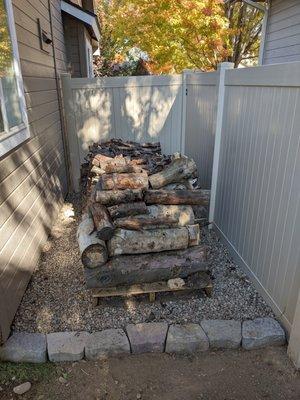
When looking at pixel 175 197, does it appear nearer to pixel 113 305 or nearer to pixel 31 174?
pixel 113 305

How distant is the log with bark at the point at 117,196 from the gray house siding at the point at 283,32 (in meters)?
4.28

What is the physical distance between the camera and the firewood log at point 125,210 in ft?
10.0

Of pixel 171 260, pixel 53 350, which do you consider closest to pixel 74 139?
pixel 171 260

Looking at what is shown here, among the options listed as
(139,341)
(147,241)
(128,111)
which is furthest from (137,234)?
(128,111)

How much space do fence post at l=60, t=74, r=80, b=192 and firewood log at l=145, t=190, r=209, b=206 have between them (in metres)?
3.45

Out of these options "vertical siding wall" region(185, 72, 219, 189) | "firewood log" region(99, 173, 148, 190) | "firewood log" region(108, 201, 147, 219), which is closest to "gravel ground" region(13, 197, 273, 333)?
"firewood log" region(108, 201, 147, 219)

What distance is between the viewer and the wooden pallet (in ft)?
9.77

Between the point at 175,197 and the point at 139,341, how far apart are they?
4.49 feet

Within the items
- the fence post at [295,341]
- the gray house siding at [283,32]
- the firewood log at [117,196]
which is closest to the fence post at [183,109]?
the gray house siding at [283,32]

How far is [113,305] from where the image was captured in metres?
3.06

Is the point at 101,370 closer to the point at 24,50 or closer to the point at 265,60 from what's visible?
the point at 24,50

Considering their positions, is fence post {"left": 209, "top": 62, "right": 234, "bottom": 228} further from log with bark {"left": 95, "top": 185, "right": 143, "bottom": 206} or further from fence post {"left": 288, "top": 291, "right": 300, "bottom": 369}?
fence post {"left": 288, "top": 291, "right": 300, "bottom": 369}

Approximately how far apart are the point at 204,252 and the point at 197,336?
75 centimetres

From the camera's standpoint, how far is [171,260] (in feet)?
9.92
